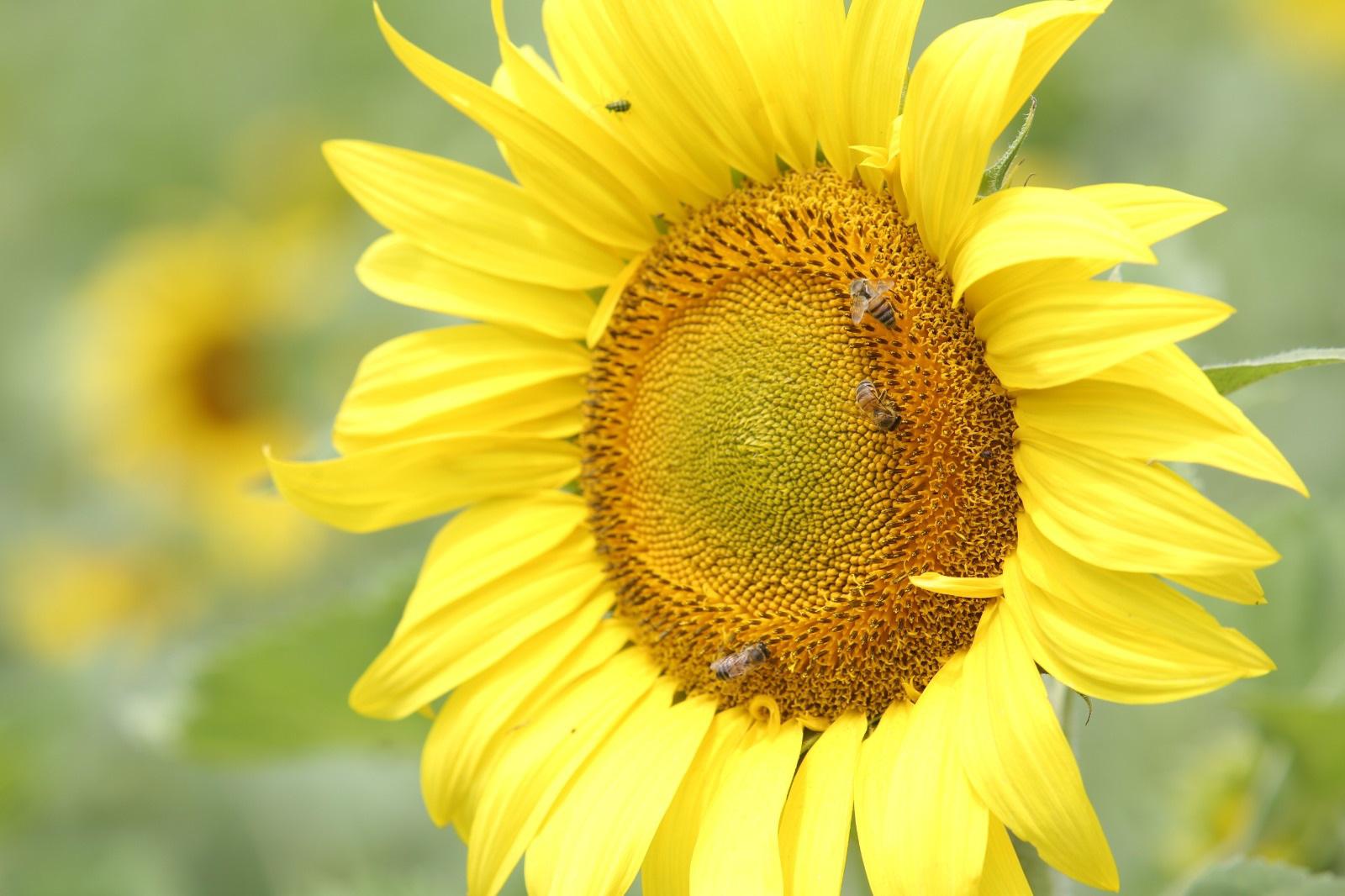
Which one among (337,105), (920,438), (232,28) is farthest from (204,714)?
(232,28)

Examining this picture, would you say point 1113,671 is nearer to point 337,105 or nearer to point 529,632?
point 529,632

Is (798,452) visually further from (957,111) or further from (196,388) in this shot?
(196,388)

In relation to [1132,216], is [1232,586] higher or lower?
lower

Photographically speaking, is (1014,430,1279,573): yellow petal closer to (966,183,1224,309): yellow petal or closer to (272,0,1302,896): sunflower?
(272,0,1302,896): sunflower

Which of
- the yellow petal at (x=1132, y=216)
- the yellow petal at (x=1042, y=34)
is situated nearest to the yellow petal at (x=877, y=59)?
the yellow petal at (x=1042, y=34)

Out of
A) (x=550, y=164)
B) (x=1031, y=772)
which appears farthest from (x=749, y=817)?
(x=550, y=164)

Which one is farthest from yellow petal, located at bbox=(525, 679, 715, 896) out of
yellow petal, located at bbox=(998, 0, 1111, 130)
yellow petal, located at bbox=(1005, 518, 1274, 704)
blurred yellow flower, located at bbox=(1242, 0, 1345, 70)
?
blurred yellow flower, located at bbox=(1242, 0, 1345, 70)
